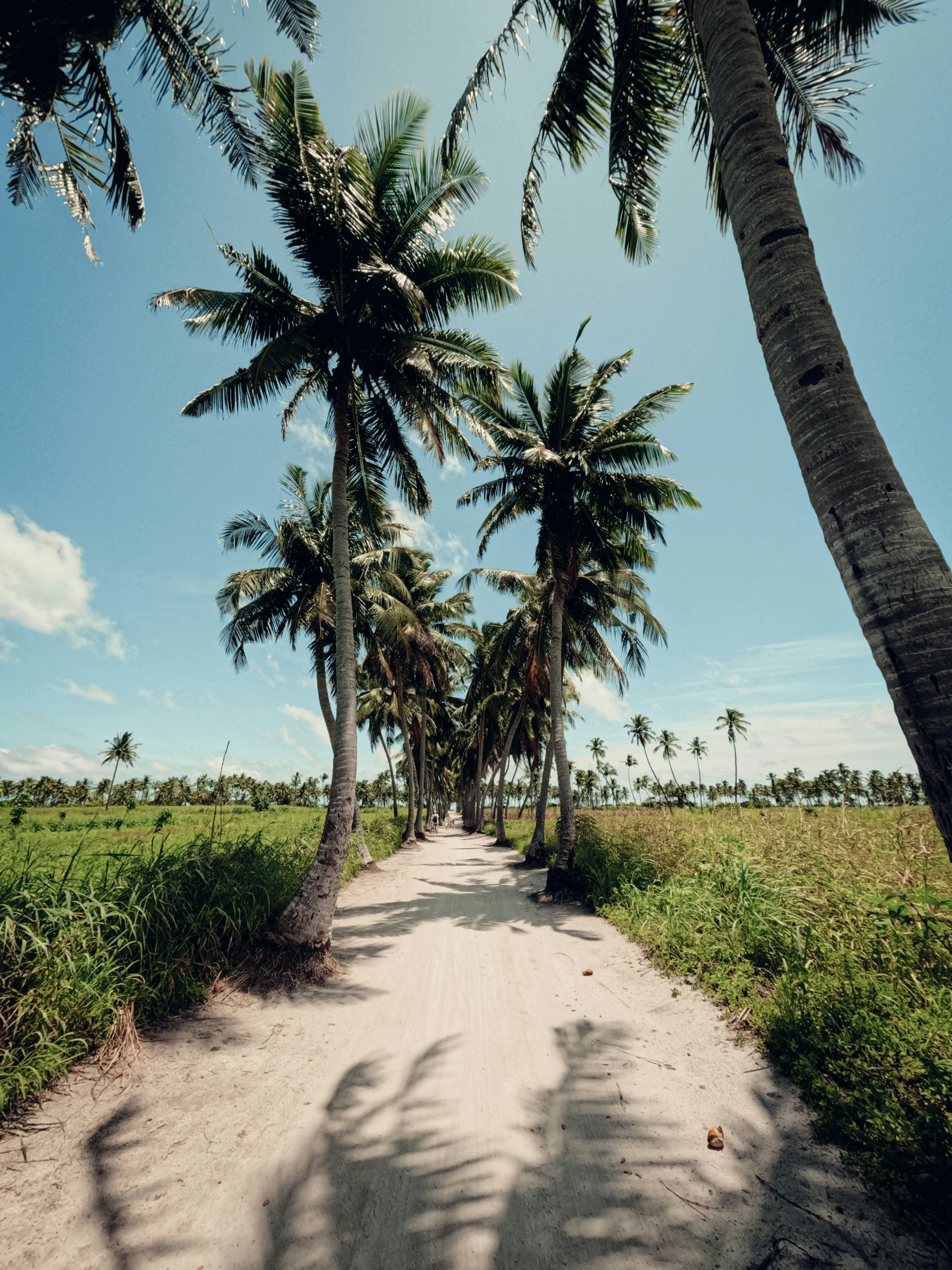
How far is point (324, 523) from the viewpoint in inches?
547

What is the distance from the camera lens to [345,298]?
7.54 meters

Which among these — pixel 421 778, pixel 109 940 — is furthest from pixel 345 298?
pixel 421 778

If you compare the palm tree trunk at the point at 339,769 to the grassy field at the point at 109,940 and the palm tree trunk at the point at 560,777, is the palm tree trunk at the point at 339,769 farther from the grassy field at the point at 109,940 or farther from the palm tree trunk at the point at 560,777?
the palm tree trunk at the point at 560,777

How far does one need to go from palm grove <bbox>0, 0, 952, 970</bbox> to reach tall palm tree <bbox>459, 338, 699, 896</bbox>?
6 cm

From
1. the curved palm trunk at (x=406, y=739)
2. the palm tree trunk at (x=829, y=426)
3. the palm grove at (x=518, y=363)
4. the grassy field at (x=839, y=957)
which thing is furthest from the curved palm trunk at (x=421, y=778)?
the palm tree trunk at (x=829, y=426)

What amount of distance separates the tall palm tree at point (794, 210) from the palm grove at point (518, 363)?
14mm

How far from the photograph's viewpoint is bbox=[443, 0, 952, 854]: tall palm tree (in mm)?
2199

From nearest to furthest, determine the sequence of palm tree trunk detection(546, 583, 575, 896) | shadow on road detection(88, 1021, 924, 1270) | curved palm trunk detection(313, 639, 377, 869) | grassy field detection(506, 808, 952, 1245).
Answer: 1. shadow on road detection(88, 1021, 924, 1270)
2. grassy field detection(506, 808, 952, 1245)
3. palm tree trunk detection(546, 583, 575, 896)
4. curved palm trunk detection(313, 639, 377, 869)

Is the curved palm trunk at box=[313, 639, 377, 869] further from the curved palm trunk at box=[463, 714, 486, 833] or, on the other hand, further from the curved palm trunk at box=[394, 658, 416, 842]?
the curved palm trunk at box=[463, 714, 486, 833]

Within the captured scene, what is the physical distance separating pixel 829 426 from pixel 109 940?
656 centimetres

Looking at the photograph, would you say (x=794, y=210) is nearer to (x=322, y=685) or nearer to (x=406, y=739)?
(x=322, y=685)

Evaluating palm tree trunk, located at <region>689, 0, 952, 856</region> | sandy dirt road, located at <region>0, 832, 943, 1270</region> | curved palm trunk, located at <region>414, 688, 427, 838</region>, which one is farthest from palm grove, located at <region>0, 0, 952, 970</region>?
curved palm trunk, located at <region>414, 688, 427, 838</region>

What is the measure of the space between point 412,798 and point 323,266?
20.4m

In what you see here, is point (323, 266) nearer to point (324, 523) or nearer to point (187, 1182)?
point (324, 523)
